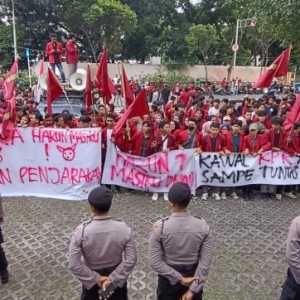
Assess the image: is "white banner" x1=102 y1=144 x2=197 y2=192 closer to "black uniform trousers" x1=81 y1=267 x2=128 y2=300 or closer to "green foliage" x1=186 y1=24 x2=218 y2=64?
"black uniform trousers" x1=81 y1=267 x2=128 y2=300

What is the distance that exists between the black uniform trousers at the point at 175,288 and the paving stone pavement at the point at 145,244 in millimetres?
1095

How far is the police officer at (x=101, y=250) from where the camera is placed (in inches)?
122

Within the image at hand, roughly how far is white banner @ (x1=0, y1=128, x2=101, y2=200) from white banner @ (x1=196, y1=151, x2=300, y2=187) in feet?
7.02

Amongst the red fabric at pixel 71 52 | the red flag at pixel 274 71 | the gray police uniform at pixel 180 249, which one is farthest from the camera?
the red fabric at pixel 71 52

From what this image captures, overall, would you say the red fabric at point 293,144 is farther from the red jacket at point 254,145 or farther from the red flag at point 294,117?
the red jacket at point 254,145

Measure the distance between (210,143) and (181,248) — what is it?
15.2 ft

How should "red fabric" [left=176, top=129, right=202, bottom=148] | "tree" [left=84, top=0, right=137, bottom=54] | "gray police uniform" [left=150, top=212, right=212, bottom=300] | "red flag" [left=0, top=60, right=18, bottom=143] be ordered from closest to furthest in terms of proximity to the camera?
"gray police uniform" [left=150, top=212, right=212, bottom=300]
"red flag" [left=0, top=60, right=18, bottom=143]
"red fabric" [left=176, top=129, right=202, bottom=148]
"tree" [left=84, top=0, right=137, bottom=54]

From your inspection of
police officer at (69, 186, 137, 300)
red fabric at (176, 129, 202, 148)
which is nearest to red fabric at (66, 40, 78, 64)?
red fabric at (176, 129, 202, 148)

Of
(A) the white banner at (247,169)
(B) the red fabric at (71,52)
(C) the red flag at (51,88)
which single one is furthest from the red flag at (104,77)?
(B) the red fabric at (71,52)

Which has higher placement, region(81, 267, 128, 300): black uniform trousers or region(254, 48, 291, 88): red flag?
region(254, 48, 291, 88): red flag

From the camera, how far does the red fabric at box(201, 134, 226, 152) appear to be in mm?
7668

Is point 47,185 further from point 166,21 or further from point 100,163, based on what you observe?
point 166,21

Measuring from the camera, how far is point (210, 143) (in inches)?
302

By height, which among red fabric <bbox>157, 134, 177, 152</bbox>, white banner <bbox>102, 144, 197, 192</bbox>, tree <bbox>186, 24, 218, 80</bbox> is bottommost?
white banner <bbox>102, 144, 197, 192</bbox>
